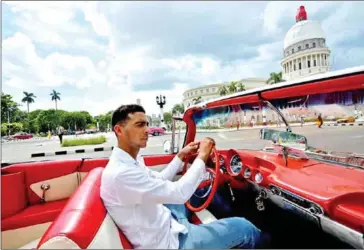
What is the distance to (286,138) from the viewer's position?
245 cm

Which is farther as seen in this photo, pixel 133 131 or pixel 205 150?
pixel 205 150

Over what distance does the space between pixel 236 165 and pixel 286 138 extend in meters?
0.59

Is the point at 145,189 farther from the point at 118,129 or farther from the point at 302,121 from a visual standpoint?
the point at 302,121

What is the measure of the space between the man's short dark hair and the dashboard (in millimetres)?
1377

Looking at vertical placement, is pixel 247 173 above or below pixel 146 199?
below

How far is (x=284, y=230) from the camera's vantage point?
2.26m

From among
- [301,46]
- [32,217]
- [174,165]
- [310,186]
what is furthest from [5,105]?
[301,46]

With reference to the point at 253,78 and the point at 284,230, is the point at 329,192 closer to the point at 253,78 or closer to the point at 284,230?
the point at 284,230

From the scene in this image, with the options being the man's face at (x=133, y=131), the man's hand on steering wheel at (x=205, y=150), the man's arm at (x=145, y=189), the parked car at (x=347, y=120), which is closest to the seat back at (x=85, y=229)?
the man's arm at (x=145, y=189)

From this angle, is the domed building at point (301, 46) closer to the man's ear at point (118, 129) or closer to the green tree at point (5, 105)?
the green tree at point (5, 105)

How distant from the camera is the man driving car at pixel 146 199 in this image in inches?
48.0

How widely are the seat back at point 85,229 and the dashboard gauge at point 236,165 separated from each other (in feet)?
5.00

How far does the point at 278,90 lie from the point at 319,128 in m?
0.73

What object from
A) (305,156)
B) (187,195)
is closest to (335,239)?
(305,156)
